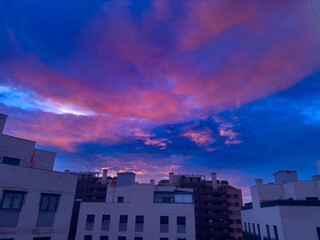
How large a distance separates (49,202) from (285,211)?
3207 cm

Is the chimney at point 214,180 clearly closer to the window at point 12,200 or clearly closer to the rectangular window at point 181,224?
the rectangular window at point 181,224

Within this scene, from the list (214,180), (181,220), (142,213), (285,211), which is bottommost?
(181,220)

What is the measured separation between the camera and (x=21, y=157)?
26219 mm

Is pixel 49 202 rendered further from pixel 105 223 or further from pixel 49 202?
pixel 105 223

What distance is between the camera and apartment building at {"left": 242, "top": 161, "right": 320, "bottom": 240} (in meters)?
29.6

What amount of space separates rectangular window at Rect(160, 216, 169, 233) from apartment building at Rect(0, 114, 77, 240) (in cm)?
1961

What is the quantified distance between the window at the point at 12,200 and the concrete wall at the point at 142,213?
71.9ft

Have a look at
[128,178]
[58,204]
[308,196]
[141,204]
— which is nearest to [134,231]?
[141,204]

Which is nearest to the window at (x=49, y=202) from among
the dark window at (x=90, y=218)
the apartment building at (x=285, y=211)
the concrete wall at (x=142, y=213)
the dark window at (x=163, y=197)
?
the concrete wall at (x=142, y=213)

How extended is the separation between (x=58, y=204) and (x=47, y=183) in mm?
2690

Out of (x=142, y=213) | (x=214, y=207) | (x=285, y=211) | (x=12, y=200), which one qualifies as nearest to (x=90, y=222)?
(x=142, y=213)

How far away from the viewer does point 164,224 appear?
3784cm

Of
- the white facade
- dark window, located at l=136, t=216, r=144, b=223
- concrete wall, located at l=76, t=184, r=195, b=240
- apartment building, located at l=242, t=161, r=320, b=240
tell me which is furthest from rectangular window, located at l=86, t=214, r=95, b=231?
apartment building, located at l=242, t=161, r=320, b=240

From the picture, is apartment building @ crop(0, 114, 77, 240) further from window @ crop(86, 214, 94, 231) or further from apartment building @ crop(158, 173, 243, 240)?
apartment building @ crop(158, 173, 243, 240)
